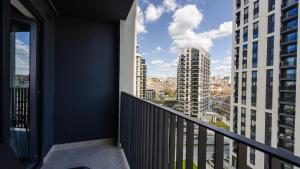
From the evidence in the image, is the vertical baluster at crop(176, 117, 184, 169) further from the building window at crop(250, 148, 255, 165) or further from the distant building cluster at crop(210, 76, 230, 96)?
the distant building cluster at crop(210, 76, 230, 96)

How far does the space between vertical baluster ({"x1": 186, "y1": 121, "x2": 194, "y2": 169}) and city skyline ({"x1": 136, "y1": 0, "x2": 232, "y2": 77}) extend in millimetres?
1195

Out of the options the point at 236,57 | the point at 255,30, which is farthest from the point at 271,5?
the point at 236,57

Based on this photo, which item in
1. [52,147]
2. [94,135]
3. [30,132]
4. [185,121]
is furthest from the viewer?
[94,135]

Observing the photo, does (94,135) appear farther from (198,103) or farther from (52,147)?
(198,103)

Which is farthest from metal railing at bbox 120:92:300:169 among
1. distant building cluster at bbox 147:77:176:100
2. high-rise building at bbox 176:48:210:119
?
high-rise building at bbox 176:48:210:119

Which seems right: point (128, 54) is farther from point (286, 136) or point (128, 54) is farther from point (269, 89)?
point (286, 136)

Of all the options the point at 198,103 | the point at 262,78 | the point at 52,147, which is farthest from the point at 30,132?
the point at 262,78

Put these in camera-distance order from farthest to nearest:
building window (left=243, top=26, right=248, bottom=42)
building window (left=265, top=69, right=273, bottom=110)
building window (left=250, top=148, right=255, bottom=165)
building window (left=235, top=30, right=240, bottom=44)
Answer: building window (left=235, top=30, right=240, bottom=44), building window (left=243, top=26, right=248, bottom=42), building window (left=265, top=69, right=273, bottom=110), building window (left=250, top=148, right=255, bottom=165)

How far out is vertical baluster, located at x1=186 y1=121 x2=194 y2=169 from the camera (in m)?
1.06

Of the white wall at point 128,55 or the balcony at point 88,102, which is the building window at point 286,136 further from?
the white wall at point 128,55

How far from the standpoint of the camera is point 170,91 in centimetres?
209

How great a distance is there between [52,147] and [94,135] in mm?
696

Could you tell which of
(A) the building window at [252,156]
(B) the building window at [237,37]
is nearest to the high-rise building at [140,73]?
(B) the building window at [237,37]

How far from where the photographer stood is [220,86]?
1907 millimetres
